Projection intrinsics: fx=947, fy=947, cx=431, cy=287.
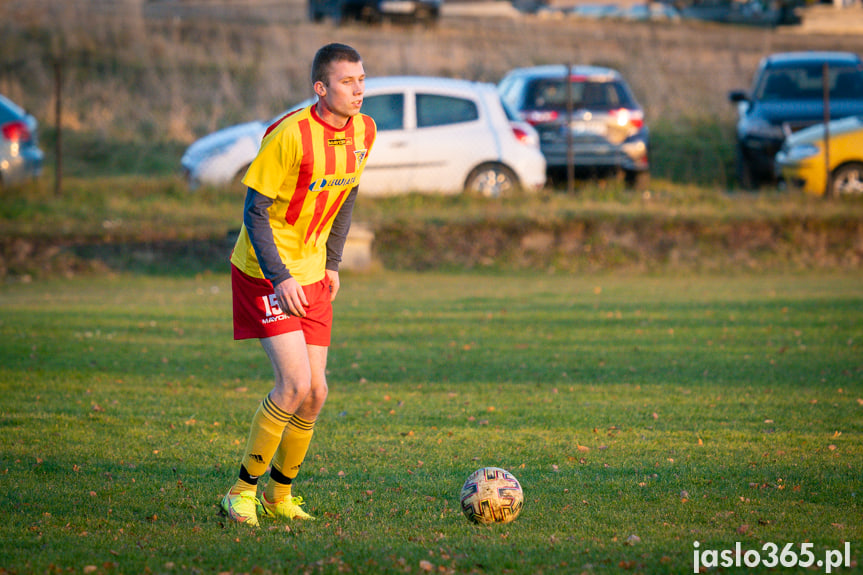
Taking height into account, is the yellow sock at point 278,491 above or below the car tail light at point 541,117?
below

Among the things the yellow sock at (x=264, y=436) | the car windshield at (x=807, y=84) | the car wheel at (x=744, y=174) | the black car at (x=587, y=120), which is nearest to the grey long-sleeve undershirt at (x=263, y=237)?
the yellow sock at (x=264, y=436)

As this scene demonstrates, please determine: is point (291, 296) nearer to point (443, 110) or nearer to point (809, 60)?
point (443, 110)

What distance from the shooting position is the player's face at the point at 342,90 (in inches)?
171

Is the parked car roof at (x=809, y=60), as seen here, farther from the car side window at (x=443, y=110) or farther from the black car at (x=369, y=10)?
the black car at (x=369, y=10)

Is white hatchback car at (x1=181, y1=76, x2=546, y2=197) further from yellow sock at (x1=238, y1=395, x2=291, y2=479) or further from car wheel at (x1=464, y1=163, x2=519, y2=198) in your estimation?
yellow sock at (x1=238, y1=395, x2=291, y2=479)

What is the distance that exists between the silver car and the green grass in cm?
431

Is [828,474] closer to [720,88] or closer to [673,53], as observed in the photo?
Answer: [720,88]

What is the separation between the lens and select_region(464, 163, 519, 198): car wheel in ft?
51.0

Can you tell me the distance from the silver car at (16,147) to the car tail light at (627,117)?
9816 mm

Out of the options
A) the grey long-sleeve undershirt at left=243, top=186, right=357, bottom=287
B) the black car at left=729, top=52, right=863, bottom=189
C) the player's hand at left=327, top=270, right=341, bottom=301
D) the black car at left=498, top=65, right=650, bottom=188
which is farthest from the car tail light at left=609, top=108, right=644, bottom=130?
the grey long-sleeve undershirt at left=243, top=186, right=357, bottom=287

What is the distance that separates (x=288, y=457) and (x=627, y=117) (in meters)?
13.4

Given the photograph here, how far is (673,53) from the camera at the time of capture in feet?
91.5

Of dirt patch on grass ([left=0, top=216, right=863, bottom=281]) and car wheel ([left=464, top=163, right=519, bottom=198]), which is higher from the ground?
car wheel ([left=464, top=163, right=519, bottom=198])

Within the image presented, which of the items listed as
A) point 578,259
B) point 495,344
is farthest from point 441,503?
point 578,259
